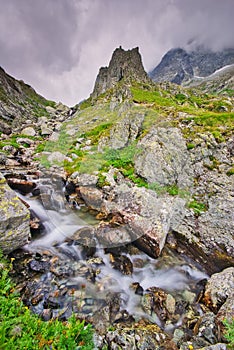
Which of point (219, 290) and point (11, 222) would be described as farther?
point (11, 222)

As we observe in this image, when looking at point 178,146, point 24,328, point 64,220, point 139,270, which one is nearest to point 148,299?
point 139,270

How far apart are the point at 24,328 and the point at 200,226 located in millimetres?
7763

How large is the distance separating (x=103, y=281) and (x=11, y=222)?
4.05 m

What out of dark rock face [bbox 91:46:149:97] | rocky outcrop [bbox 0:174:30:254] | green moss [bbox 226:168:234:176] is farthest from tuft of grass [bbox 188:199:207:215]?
dark rock face [bbox 91:46:149:97]

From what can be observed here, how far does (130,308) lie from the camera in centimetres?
630

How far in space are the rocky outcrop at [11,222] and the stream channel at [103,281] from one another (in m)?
0.49

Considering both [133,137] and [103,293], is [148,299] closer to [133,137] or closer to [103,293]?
[103,293]

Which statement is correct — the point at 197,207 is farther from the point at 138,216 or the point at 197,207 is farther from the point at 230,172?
the point at 138,216

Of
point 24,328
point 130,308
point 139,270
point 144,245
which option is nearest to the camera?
point 24,328

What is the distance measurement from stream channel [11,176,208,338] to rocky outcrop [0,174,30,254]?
49 cm

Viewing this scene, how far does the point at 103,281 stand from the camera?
715 centimetres

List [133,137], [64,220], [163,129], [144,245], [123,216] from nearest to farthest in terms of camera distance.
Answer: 1. [144,245]
2. [123,216]
3. [64,220]
4. [163,129]
5. [133,137]

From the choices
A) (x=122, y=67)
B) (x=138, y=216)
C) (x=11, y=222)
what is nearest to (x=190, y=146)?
(x=138, y=216)

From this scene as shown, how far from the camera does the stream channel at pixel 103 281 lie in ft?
19.4
